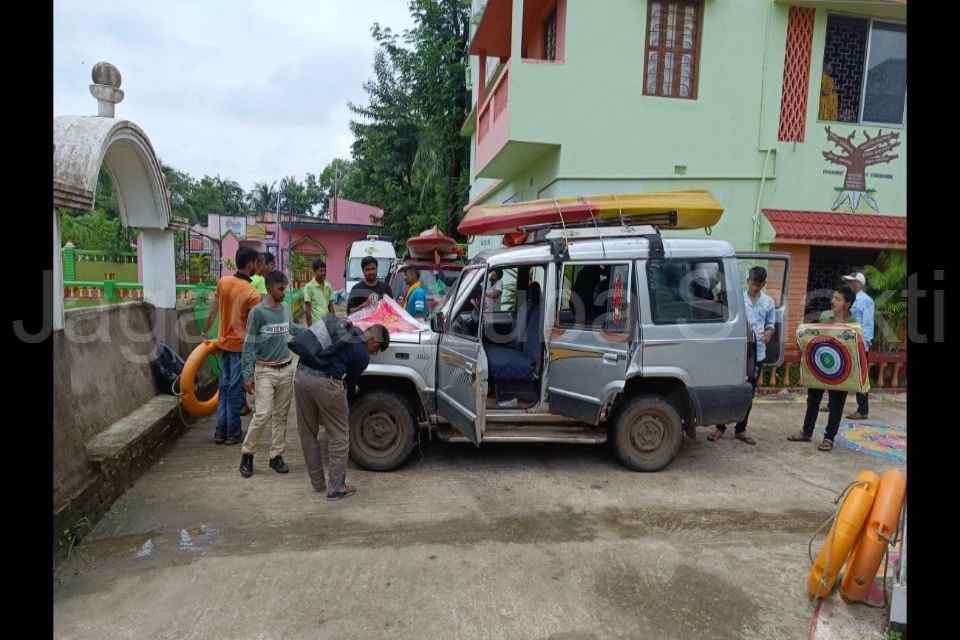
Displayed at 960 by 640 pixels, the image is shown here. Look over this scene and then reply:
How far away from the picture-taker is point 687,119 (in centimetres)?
916

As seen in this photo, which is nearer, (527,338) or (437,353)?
(437,353)

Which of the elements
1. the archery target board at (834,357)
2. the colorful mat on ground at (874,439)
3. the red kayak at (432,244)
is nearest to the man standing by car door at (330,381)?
the archery target board at (834,357)

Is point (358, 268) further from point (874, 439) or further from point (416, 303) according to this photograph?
point (874, 439)

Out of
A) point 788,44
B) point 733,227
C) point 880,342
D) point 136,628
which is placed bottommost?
point 136,628

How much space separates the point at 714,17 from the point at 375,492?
915 centimetres

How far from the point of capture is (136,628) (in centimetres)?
282

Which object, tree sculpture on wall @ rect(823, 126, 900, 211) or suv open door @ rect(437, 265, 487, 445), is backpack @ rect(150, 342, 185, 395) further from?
tree sculpture on wall @ rect(823, 126, 900, 211)

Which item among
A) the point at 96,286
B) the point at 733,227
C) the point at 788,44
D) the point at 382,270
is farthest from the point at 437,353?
the point at 382,270

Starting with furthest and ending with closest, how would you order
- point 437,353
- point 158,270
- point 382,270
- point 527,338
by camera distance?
point 382,270
point 158,270
point 527,338
point 437,353

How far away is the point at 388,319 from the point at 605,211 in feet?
7.67

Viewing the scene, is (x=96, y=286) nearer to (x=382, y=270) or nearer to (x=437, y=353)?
(x=437, y=353)

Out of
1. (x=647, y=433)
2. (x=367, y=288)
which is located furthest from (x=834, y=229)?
(x=367, y=288)
